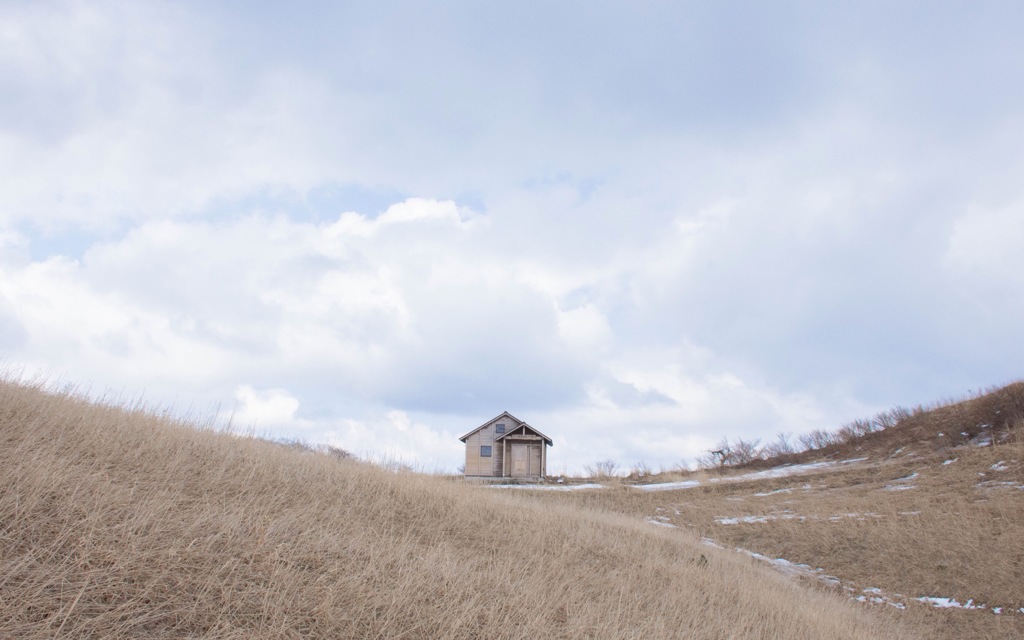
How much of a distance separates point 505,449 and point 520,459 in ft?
4.44

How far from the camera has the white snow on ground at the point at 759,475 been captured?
3023 centimetres

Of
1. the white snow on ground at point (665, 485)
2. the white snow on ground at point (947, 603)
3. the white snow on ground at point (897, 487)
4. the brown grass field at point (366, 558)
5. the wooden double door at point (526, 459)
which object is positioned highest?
the wooden double door at point (526, 459)

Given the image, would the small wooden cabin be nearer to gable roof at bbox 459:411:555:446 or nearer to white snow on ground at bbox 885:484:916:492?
gable roof at bbox 459:411:555:446

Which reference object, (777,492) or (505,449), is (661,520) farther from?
(505,449)

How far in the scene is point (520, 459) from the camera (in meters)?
45.2

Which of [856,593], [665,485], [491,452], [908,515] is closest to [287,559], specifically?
[856,593]

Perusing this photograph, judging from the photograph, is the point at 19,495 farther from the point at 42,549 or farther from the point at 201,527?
the point at 201,527

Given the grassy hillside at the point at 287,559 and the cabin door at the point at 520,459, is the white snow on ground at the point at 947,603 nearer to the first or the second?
the grassy hillside at the point at 287,559

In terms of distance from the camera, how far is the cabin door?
4494 cm

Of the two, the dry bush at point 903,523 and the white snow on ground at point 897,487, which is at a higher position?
the white snow on ground at point 897,487

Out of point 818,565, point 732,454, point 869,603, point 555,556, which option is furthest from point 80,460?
point 732,454

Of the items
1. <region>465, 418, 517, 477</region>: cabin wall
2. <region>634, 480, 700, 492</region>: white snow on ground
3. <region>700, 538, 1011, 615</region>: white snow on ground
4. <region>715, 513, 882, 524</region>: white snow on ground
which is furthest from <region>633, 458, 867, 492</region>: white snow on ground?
<region>465, 418, 517, 477</region>: cabin wall

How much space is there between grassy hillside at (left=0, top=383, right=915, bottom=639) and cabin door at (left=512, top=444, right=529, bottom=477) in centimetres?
3289

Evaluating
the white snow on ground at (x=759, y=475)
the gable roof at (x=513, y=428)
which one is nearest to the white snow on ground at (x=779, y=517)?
the white snow on ground at (x=759, y=475)
